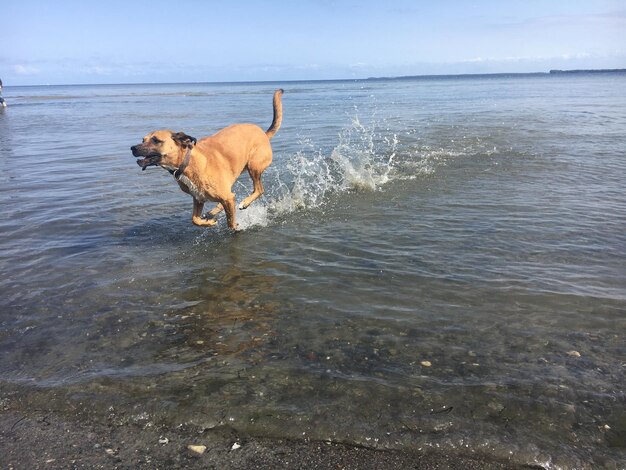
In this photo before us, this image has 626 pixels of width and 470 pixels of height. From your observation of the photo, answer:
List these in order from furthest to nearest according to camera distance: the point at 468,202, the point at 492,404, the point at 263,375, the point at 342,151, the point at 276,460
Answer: the point at 342,151 < the point at 468,202 < the point at 263,375 < the point at 492,404 < the point at 276,460

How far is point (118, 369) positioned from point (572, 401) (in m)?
3.30

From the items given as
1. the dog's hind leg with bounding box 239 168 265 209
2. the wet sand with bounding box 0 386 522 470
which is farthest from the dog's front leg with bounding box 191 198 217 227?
the wet sand with bounding box 0 386 522 470

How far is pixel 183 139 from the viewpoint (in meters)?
5.91

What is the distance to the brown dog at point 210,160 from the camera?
19.0ft

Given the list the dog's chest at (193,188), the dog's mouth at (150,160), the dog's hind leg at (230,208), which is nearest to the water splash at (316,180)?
the dog's hind leg at (230,208)

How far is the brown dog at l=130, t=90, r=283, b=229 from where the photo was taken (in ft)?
19.0

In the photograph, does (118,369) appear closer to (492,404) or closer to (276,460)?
(276,460)

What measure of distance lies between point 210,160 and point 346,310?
322 centimetres

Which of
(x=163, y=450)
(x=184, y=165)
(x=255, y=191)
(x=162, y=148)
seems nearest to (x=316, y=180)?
(x=255, y=191)

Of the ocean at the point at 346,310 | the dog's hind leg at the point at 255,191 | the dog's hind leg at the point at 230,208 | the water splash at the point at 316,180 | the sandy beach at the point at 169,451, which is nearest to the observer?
the sandy beach at the point at 169,451

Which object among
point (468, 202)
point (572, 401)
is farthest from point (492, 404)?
point (468, 202)

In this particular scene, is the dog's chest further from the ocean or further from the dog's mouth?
the ocean

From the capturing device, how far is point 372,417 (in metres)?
3.00

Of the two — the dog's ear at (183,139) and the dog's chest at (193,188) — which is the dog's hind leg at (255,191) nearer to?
the dog's chest at (193,188)
